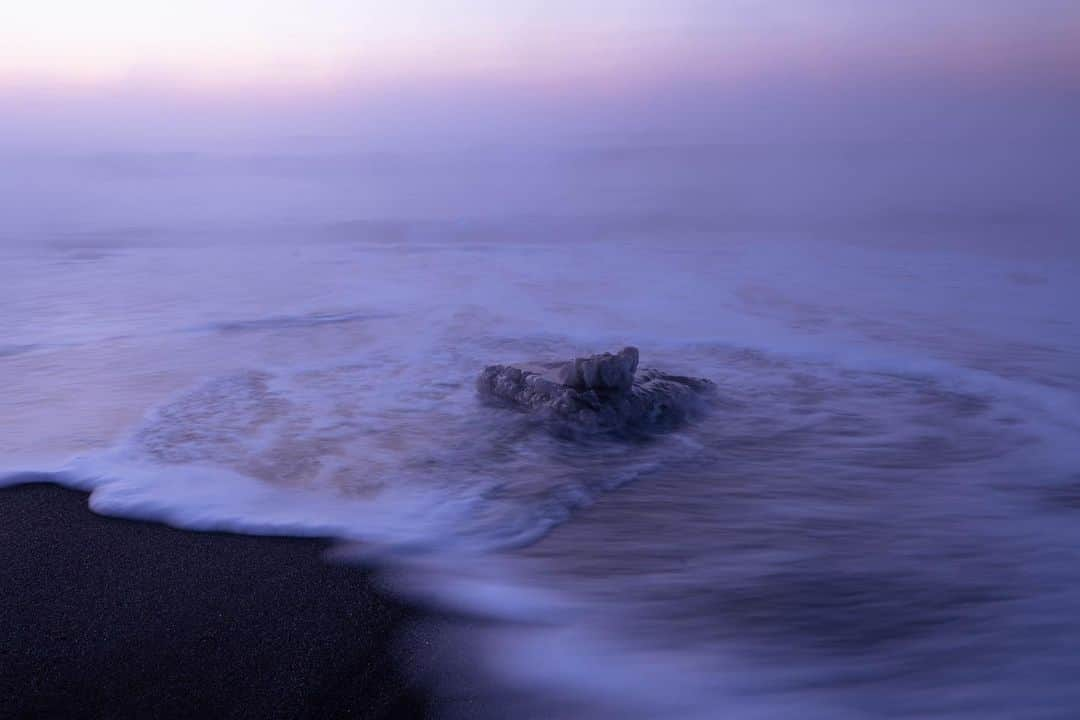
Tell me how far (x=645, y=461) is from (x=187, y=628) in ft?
5.86

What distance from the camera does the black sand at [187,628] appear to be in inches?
77.9

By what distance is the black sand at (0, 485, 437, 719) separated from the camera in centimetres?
198

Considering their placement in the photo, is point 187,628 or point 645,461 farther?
point 645,461

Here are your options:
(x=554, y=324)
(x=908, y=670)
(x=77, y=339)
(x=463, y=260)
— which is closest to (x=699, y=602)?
(x=908, y=670)

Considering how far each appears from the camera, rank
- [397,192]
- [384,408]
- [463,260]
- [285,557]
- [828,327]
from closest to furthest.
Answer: [285,557]
[384,408]
[828,327]
[463,260]
[397,192]

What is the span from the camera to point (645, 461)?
11.3ft

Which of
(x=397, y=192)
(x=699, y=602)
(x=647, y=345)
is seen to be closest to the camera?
(x=699, y=602)

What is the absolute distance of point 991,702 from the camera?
2.09 metres

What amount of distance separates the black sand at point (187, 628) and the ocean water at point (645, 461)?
Answer: 0.45 feet

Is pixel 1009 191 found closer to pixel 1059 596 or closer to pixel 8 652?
pixel 1059 596

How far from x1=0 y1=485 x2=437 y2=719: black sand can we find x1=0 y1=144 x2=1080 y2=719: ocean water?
137mm

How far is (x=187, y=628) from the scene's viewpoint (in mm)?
2250

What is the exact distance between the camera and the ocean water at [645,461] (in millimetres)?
2223

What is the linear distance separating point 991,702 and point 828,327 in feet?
14.3
